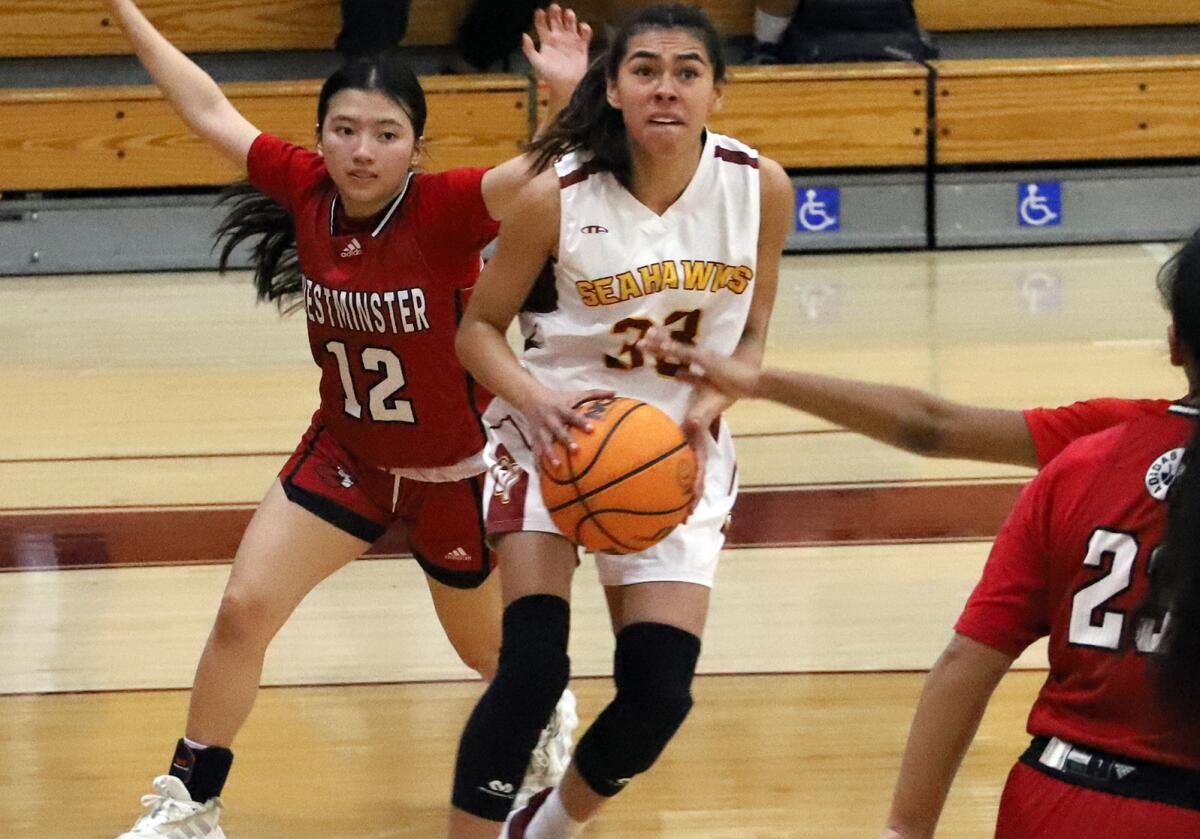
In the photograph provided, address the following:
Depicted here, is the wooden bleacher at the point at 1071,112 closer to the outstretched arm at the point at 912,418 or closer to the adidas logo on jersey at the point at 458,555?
the adidas logo on jersey at the point at 458,555

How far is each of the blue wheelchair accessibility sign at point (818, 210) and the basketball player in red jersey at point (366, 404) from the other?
6.13 meters

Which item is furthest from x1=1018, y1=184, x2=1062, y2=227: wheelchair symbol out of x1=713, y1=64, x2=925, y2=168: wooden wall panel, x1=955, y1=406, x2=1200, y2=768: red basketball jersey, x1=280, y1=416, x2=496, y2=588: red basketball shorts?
x1=955, y1=406, x2=1200, y2=768: red basketball jersey

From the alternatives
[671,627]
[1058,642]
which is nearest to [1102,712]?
[1058,642]

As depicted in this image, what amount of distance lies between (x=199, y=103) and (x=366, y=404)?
2.83 feet

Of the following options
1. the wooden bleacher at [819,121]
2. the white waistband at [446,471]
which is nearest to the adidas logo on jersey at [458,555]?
the white waistband at [446,471]

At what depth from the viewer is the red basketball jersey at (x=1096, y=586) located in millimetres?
2016

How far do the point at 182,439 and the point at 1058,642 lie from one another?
4938mm

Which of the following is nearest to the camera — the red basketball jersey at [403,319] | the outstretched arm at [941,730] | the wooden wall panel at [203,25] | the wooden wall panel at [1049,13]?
the outstretched arm at [941,730]

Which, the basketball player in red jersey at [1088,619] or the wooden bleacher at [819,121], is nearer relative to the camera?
the basketball player in red jersey at [1088,619]

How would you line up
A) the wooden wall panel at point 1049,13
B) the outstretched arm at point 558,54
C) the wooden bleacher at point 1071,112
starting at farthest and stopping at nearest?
the wooden wall panel at point 1049,13
the wooden bleacher at point 1071,112
the outstretched arm at point 558,54

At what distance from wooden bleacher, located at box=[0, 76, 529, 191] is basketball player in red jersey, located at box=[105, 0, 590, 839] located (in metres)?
5.84

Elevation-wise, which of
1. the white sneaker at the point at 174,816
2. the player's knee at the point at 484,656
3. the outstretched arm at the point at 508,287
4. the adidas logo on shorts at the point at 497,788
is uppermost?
the outstretched arm at the point at 508,287

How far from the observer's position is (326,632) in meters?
4.76

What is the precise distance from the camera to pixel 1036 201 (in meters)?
9.73
